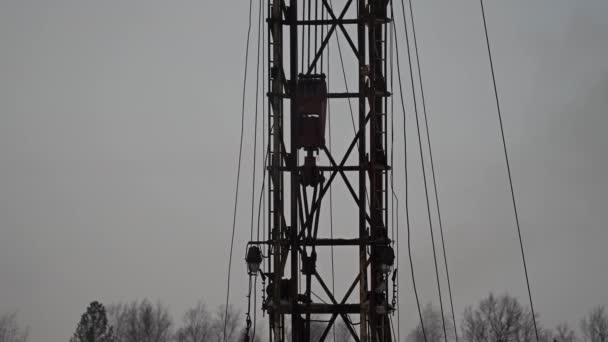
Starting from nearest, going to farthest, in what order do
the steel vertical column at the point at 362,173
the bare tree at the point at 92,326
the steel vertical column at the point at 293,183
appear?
the steel vertical column at the point at 362,173 < the steel vertical column at the point at 293,183 < the bare tree at the point at 92,326

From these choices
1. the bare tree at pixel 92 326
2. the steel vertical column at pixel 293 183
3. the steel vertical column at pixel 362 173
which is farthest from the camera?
the bare tree at pixel 92 326

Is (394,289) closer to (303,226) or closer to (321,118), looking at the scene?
(303,226)

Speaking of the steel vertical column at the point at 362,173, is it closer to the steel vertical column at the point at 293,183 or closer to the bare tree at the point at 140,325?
the steel vertical column at the point at 293,183

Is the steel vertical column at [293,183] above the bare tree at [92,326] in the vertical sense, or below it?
below

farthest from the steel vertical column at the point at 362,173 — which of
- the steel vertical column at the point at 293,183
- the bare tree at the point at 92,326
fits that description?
the bare tree at the point at 92,326

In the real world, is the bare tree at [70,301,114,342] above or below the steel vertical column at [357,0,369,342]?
above

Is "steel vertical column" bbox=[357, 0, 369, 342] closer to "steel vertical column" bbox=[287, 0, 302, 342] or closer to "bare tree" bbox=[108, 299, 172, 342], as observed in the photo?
"steel vertical column" bbox=[287, 0, 302, 342]

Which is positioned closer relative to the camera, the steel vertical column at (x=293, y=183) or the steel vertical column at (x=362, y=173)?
the steel vertical column at (x=362, y=173)

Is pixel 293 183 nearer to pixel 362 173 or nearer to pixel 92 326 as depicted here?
pixel 362 173

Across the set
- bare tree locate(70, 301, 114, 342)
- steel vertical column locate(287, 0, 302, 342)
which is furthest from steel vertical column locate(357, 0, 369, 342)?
bare tree locate(70, 301, 114, 342)

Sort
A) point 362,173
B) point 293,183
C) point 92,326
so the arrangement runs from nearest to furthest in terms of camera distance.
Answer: point 362,173
point 293,183
point 92,326

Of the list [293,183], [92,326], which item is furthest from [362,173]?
[92,326]

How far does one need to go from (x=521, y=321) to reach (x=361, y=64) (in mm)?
67892

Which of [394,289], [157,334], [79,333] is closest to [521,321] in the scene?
[157,334]
